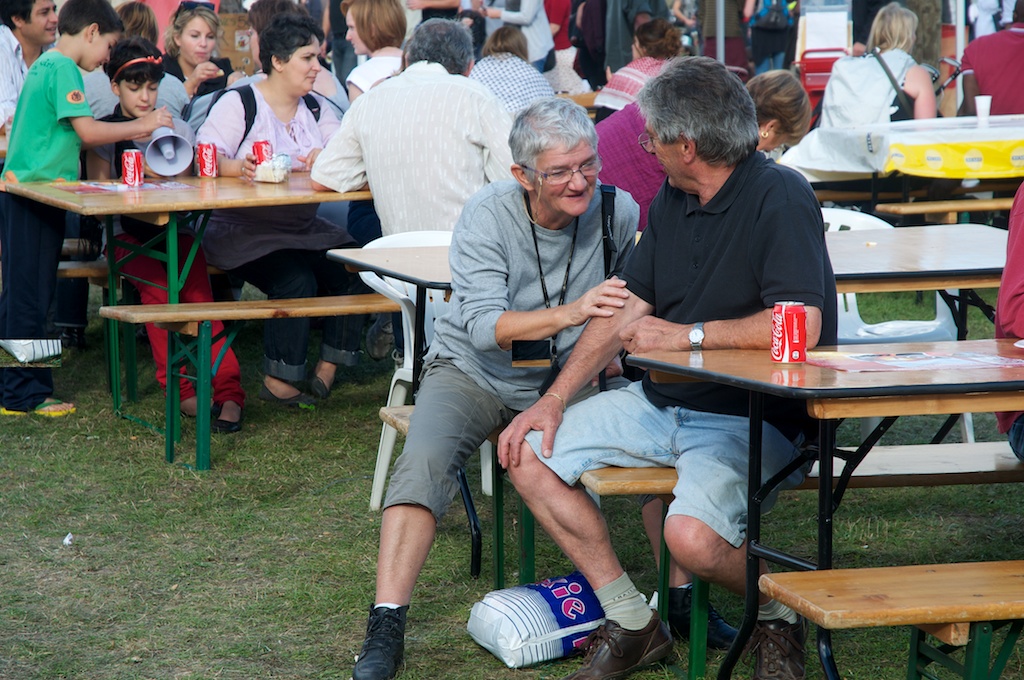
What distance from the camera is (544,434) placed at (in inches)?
117

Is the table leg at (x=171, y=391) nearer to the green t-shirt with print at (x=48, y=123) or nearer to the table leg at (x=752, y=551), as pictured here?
the green t-shirt with print at (x=48, y=123)

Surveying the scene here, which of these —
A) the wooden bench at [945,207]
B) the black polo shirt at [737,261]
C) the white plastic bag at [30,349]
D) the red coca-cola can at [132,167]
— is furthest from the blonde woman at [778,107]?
the white plastic bag at [30,349]

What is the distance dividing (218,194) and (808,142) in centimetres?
367

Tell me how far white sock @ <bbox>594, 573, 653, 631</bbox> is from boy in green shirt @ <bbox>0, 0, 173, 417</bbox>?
3354 mm

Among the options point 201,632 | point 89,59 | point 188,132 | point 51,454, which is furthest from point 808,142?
point 201,632

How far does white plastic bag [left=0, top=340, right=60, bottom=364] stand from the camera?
5.30 metres

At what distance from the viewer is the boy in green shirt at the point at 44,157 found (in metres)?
5.20

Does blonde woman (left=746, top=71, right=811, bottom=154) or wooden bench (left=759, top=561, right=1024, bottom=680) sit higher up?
blonde woman (left=746, top=71, right=811, bottom=154)

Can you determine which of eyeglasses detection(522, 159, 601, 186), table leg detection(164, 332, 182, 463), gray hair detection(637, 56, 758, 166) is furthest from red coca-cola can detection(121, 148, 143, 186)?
gray hair detection(637, 56, 758, 166)

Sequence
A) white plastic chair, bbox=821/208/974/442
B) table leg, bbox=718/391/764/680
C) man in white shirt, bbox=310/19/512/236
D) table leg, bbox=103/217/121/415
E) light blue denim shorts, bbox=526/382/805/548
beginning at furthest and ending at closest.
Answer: table leg, bbox=103/217/121/415 < man in white shirt, bbox=310/19/512/236 < white plastic chair, bbox=821/208/974/442 < light blue denim shorts, bbox=526/382/805/548 < table leg, bbox=718/391/764/680

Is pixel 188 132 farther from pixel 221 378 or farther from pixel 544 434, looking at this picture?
pixel 544 434

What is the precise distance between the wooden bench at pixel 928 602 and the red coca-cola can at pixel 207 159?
3.97 metres

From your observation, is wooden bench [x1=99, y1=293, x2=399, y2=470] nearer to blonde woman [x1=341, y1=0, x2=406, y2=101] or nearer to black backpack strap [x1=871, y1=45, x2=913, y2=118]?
blonde woman [x1=341, y1=0, x2=406, y2=101]

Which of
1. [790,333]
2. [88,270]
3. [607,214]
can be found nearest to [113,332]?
[88,270]
